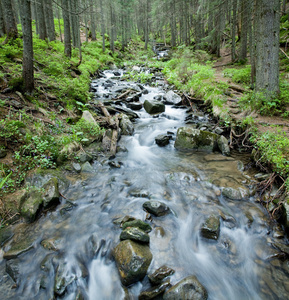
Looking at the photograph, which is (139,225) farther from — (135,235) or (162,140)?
(162,140)

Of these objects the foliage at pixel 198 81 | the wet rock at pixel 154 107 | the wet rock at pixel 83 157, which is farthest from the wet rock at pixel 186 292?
the wet rock at pixel 154 107

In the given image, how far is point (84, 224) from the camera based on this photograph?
13.6 ft

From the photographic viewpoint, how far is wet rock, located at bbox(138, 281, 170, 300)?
9.18ft

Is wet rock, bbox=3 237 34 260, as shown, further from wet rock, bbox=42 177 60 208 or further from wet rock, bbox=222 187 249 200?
wet rock, bbox=222 187 249 200

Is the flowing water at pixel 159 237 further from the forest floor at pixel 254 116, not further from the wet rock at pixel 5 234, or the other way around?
the forest floor at pixel 254 116

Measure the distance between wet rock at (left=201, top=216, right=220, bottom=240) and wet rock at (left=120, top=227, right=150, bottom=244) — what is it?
4.15 feet

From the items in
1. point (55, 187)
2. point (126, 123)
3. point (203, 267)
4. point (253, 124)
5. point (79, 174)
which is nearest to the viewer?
point (203, 267)

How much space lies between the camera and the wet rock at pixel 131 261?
2.98 meters

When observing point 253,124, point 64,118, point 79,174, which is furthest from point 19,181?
→ point 253,124

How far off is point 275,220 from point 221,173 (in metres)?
1.91

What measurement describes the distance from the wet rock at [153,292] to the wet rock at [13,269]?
2016 mm

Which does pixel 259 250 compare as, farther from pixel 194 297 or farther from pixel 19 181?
pixel 19 181

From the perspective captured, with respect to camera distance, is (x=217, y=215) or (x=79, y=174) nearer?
(x=217, y=215)

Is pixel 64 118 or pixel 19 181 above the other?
pixel 64 118
